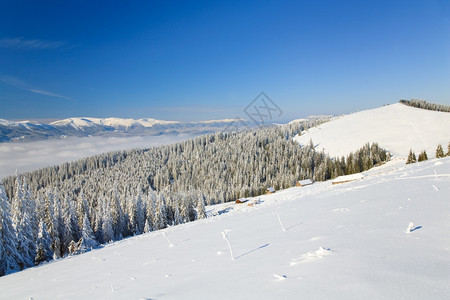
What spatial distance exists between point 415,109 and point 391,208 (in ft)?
560

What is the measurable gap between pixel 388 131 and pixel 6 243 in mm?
144143

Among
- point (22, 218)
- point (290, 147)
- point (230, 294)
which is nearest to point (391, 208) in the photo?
point (230, 294)

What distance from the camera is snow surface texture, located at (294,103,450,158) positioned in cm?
9638

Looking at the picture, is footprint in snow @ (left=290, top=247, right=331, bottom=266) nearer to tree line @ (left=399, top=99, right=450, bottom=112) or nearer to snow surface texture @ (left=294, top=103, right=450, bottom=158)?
snow surface texture @ (left=294, top=103, right=450, bottom=158)

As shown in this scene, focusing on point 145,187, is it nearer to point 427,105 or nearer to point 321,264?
point 321,264

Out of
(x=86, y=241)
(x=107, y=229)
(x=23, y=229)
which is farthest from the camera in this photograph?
(x=107, y=229)

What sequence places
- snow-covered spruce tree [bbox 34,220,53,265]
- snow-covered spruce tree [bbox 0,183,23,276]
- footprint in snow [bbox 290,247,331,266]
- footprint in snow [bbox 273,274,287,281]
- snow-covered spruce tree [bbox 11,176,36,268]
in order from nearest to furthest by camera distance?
footprint in snow [bbox 273,274,287,281] < footprint in snow [bbox 290,247,331,266] < snow-covered spruce tree [bbox 0,183,23,276] < snow-covered spruce tree [bbox 11,176,36,268] < snow-covered spruce tree [bbox 34,220,53,265]

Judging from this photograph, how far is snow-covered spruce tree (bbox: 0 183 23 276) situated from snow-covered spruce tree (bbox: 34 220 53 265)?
5.03 meters

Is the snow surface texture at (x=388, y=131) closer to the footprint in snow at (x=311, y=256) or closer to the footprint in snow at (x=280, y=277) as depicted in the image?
the footprint in snow at (x=311, y=256)

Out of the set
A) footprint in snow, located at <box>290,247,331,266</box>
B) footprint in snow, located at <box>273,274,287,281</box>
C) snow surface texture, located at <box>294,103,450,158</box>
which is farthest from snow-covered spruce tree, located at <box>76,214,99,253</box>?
snow surface texture, located at <box>294,103,450,158</box>

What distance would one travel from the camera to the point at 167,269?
643cm

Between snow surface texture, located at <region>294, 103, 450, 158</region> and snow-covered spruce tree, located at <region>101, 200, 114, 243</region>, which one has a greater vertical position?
snow surface texture, located at <region>294, 103, 450, 158</region>

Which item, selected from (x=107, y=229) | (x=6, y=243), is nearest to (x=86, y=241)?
(x=107, y=229)

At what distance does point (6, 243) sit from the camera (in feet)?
80.3
